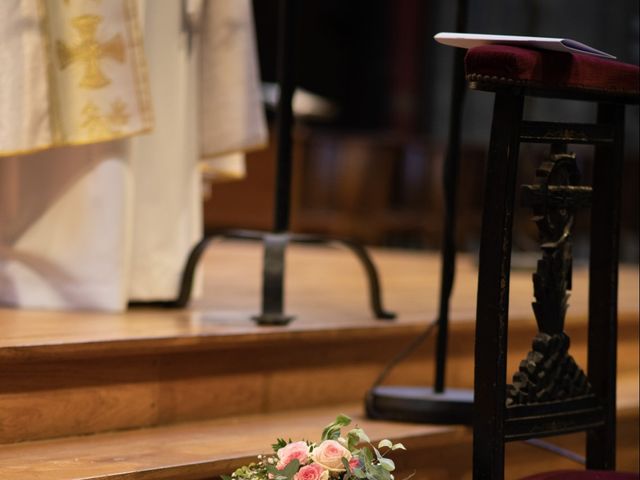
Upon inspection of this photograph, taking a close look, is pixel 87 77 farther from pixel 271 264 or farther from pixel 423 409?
pixel 423 409

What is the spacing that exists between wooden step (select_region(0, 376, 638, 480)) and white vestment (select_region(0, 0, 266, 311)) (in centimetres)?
43

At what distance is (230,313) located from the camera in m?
2.38

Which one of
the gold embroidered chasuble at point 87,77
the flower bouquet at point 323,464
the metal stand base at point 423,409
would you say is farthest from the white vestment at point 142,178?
the flower bouquet at point 323,464

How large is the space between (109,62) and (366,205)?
15.6 ft

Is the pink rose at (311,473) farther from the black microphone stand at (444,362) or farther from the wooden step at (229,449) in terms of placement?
the black microphone stand at (444,362)

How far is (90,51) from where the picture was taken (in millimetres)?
2160

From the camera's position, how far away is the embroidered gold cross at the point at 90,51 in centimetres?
215

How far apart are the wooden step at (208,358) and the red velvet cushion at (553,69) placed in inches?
29.8

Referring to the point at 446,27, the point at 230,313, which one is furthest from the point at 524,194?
the point at 446,27

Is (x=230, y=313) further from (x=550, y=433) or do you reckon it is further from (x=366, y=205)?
A: (x=366, y=205)

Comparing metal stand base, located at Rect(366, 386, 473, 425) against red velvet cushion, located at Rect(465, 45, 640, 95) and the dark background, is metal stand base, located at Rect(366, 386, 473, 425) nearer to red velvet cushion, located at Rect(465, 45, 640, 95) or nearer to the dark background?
red velvet cushion, located at Rect(465, 45, 640, 95)

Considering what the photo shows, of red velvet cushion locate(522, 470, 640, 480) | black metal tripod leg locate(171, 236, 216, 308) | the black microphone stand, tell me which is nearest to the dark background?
black metal tripod leg locate(171, 236, 216, 308)

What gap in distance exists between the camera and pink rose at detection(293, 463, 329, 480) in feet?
4.68

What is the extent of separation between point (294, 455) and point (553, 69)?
704mm
